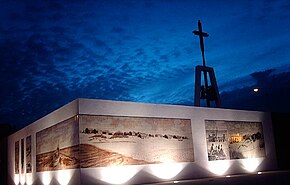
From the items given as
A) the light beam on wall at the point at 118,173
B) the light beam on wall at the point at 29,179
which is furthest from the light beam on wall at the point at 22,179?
the light beam on wall at the point at 118,173

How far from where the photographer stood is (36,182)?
20.3 m

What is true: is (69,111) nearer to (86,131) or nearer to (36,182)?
(86,131)

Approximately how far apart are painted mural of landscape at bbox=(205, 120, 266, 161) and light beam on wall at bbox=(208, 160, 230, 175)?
0.22 metres

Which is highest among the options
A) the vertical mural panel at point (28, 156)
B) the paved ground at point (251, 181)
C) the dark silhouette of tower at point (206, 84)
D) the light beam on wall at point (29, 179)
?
the dark silhouette of tower at point (206, 84)

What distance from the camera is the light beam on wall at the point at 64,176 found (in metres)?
15.3

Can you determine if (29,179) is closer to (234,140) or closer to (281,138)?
(234,140)

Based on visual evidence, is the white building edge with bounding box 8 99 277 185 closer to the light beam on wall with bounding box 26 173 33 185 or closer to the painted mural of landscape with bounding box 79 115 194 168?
the light beam on wall with bounding box 26 173 33 185

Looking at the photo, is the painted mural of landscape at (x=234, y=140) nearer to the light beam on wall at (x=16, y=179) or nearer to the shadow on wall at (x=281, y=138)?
the shadow on wall at (x=281, y=138)

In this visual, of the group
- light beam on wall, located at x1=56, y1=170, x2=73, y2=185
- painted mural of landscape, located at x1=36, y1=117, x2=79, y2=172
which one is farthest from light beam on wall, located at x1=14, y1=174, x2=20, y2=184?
light beam on wall, located at x1=56, y1=170, x2=73, y2=185

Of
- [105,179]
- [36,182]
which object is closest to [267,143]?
[105,179]

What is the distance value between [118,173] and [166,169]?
2.81 metres

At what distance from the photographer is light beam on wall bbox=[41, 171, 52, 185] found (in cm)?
1798

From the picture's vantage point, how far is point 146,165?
16484 millimetres

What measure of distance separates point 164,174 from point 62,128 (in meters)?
5.21
